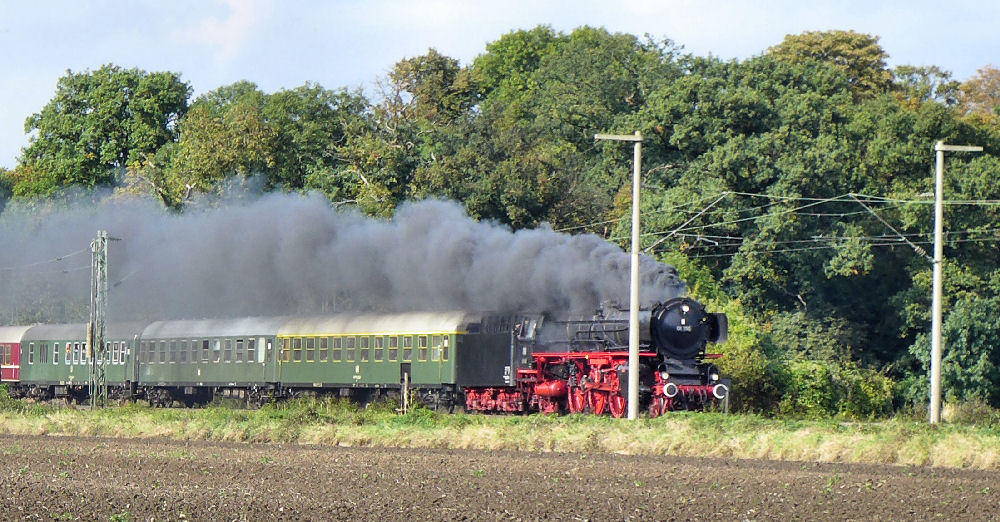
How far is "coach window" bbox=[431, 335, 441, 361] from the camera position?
120 ft

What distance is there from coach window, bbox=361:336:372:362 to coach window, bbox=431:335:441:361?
3.17 metres

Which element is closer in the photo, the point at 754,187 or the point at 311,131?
the point at 754,187

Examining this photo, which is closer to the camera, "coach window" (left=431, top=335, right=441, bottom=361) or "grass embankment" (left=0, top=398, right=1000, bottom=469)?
"grass embankment" (left=0, top=398, right=1000, bottom=469)

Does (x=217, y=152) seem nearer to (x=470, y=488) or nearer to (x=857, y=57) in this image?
(x=857, y=57)

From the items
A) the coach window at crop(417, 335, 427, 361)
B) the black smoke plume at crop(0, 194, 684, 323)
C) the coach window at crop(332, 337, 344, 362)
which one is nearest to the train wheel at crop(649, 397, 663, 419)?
the black smoke plume at crop(0, 194, 684, 323)

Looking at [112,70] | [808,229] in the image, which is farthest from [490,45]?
[808,229]

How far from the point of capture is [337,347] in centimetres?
4062

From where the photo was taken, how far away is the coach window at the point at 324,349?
4100 cm

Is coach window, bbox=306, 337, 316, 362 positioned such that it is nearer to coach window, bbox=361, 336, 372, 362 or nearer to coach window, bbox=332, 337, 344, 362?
coach window, bbox=332, 337, 344, 362

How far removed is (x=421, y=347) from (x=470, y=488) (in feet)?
62.5

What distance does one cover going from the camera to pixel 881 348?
56844 mm

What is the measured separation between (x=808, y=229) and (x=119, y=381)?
Result: 26.3 metres

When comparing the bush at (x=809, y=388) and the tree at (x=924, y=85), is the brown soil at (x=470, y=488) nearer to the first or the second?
the bush at (x=809, y=388)

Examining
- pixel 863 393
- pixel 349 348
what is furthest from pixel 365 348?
pixel 863 393
